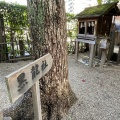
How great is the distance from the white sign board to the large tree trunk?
0.46m

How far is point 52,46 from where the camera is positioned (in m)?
1.70

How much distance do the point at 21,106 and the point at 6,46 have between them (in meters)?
3.44

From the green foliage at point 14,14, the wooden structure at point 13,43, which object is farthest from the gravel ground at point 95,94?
the green foliage at point 14,14

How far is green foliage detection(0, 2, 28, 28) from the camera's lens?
4.56 meters

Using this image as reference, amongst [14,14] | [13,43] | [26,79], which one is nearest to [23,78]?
[26,79]

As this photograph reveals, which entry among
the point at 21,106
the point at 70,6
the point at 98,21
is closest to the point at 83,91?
the point at 21,106

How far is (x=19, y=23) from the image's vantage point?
4.96 m

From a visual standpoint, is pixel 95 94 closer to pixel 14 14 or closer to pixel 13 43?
pixel 13 43

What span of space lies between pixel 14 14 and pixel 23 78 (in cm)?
456

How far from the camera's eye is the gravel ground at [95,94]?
207 cm

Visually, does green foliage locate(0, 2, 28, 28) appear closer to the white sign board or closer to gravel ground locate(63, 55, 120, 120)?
gravel ground locate(63, 55, 120, 120)

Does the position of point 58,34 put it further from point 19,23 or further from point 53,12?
point 19,23

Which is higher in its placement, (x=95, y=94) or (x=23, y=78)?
(x=23, y=78)

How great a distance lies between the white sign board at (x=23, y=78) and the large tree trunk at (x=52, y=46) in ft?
1.53
